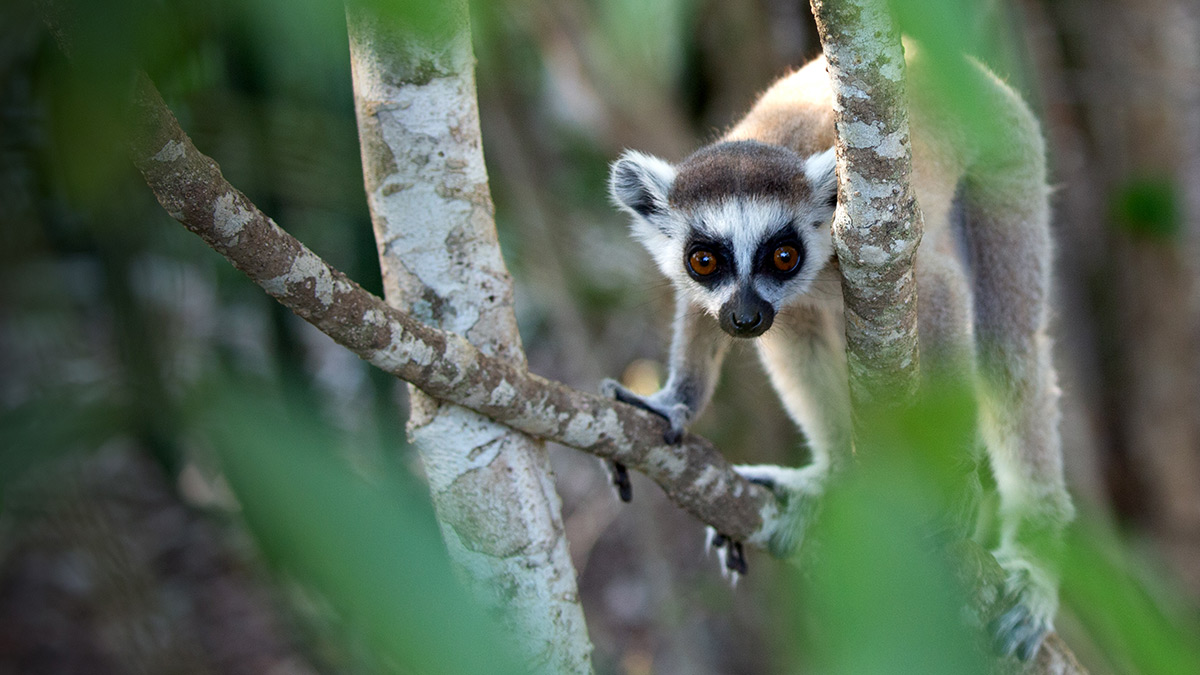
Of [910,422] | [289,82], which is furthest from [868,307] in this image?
[289,82]

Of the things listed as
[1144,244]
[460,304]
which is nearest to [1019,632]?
[460,304]

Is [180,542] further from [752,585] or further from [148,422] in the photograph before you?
[148,422]

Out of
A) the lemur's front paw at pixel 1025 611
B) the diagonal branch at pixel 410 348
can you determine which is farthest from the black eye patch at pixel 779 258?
the lemur's front paw at pixel 1025 611

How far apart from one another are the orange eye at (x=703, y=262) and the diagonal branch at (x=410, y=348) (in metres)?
0.72

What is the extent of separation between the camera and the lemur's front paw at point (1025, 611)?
3387 millimetres

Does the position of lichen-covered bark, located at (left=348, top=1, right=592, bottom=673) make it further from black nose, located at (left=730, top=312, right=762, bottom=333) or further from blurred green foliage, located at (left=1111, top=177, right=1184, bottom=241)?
blurred green foliage, located at (left=1111, top=177, right=1184, bottom=241)

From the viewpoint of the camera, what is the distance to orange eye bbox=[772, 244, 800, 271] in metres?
3.45

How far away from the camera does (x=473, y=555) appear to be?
8.41ft

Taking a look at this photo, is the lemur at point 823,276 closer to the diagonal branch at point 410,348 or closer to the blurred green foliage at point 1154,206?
the diagonal branch at point 410,348

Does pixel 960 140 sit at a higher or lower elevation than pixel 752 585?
higher

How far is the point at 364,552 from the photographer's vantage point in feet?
Result: 2.80

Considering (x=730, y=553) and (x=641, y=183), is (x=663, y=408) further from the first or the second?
(x=641, y=183)

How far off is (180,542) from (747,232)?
651 cm

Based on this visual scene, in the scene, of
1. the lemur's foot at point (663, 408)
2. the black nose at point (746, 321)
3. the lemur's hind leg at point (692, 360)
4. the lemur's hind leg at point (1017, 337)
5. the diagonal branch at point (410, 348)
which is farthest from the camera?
the lemur's hind leg at point (1017, 337)
